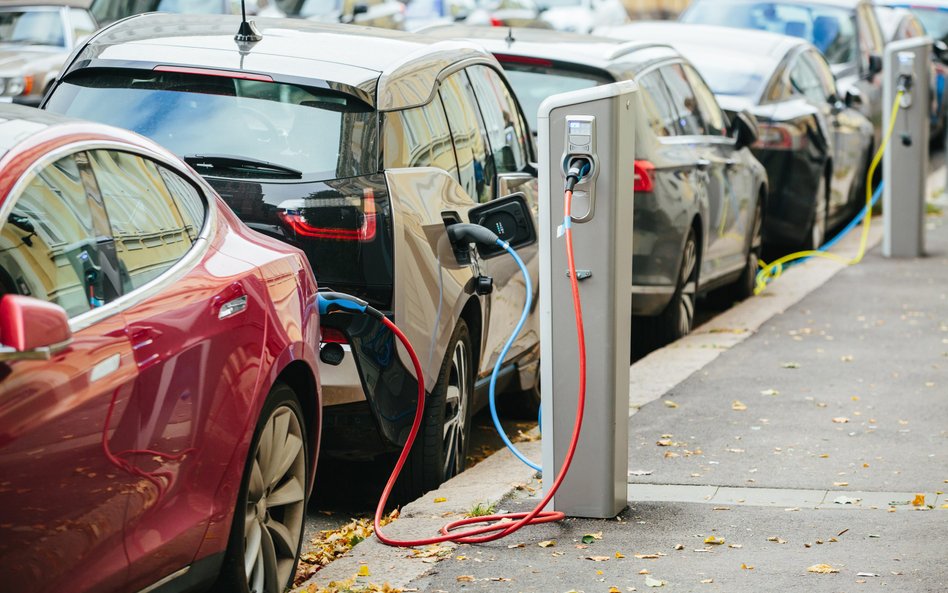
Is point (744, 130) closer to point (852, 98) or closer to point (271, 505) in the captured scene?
point (852, 98)

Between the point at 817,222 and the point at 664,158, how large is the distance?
5324 mm

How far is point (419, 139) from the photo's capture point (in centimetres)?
639

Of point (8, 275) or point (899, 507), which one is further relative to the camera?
point (899, 507)

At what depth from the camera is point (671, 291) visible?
32.5ft

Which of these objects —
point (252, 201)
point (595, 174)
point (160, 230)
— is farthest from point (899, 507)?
point (160, 230)

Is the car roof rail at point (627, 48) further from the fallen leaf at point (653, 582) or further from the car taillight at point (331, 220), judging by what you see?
the fallen leaf at point (653, 582)

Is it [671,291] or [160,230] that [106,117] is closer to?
[160,230]

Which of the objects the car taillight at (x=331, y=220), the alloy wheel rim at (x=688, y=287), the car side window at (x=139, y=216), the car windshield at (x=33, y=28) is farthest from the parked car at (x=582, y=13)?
the car side window at (x=139, y=216)

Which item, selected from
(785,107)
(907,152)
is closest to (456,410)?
(785,107)

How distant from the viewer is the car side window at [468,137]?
22.7ft

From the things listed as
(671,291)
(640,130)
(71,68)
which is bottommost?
(671,291)

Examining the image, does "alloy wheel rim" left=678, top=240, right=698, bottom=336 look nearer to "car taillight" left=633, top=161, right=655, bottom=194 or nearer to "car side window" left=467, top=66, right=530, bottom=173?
"car taillight" left=633, top=161, right=655, bottom=194

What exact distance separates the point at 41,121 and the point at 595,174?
2096mm

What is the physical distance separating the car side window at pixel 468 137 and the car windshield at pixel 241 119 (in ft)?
2.86
